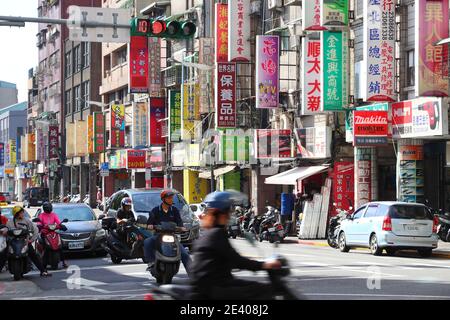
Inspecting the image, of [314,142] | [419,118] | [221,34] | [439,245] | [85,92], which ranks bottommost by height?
[439,245]

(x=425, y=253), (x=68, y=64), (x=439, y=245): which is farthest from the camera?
(x=68, y=64)

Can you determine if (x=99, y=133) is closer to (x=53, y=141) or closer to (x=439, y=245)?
(x=53, y=141)

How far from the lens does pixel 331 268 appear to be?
21219 millimetres

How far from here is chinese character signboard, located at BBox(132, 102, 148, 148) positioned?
65500mm

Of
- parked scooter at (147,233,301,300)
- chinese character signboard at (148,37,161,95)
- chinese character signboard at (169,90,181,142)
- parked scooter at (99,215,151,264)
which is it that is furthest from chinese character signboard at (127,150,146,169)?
parked scooter at (147,233,301,300)

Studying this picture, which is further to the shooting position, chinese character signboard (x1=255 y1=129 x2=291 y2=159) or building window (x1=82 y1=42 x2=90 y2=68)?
building window (x1=82 y1=42 x2=90 y2=68)

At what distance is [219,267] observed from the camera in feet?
29.2

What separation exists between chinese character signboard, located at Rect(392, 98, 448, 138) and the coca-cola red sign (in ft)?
1.26

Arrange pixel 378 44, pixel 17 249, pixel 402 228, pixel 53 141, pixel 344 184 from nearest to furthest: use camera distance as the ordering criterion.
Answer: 1. pixel 17 249
2. pixel 402 228
3. pixel 378 44
4. pixel 344 184
5. pixel 53 141

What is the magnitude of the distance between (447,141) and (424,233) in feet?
27.7

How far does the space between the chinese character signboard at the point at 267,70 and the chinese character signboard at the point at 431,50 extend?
12642 millimetres

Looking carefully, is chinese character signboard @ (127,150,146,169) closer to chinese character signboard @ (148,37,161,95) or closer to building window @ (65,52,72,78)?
chinese character signboard @ (148,37,161,95)

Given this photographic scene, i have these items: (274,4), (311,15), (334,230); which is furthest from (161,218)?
(274,4)

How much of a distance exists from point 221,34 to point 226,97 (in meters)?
3.09
